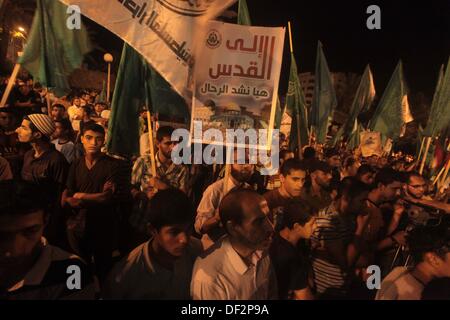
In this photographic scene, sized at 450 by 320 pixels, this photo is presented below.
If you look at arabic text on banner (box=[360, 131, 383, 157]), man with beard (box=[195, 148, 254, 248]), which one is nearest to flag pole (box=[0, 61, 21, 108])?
man with beard (box=[195, 148, 254, 248])

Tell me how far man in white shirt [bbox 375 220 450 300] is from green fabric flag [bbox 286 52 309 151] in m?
1.22

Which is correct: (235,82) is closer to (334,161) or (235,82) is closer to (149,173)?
(149,173)

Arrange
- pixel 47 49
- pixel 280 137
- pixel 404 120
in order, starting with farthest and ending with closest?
pixel 404 120 < pixel 280 137 < pixel 47 49

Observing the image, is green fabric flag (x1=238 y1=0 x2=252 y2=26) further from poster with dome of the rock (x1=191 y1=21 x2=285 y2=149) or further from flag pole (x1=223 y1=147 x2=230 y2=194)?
flag pole (x1=223 y1=147 x2=230 y2=194)

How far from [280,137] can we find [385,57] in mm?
1162

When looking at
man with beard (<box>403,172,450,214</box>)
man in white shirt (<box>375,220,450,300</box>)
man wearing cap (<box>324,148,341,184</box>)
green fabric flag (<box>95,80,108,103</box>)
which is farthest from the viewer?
man with beard (<box>403,172,450,214</box>)

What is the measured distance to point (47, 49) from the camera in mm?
2693

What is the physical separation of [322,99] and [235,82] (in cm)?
89

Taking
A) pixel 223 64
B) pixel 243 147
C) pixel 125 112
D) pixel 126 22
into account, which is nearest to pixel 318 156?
pixel 243 147

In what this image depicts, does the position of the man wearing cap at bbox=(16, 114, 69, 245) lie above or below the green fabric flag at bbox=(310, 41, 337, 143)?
below

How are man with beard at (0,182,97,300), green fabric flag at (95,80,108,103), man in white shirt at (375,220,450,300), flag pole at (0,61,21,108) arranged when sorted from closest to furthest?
man with beard at (0,182,97,300), flag pole at (0,61,21,108), man in white shirt at (375,220,450,300), green fabric flag at (95,80,108,103)

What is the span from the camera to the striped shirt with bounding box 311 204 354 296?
2.93m
